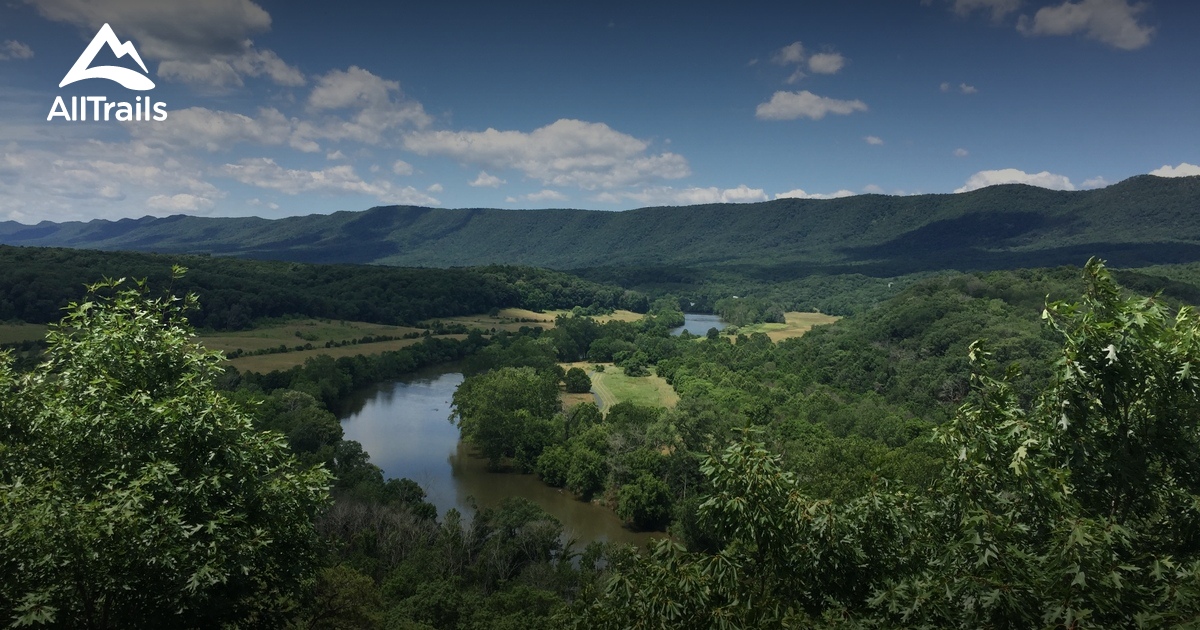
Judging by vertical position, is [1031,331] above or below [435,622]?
above

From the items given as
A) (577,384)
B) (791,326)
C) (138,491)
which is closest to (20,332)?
(577,384)

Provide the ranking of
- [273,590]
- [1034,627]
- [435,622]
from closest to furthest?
1. [1034,627]
2. [273,590]
3. [435,622]

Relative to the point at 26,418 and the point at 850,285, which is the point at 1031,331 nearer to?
the point at 26,418

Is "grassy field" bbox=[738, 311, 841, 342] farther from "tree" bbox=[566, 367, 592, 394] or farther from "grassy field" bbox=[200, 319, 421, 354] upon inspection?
"grassy field" bbox=[200, 319, 421, 354]

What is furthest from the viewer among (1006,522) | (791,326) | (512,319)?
(791,326)

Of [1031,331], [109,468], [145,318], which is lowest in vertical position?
[1031,331]

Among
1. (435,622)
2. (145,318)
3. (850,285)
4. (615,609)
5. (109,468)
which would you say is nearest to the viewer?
(615,609)

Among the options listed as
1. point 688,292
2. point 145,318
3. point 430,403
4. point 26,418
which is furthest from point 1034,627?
point 688,292

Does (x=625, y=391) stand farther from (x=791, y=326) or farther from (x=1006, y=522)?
(x=1006, y=522)
